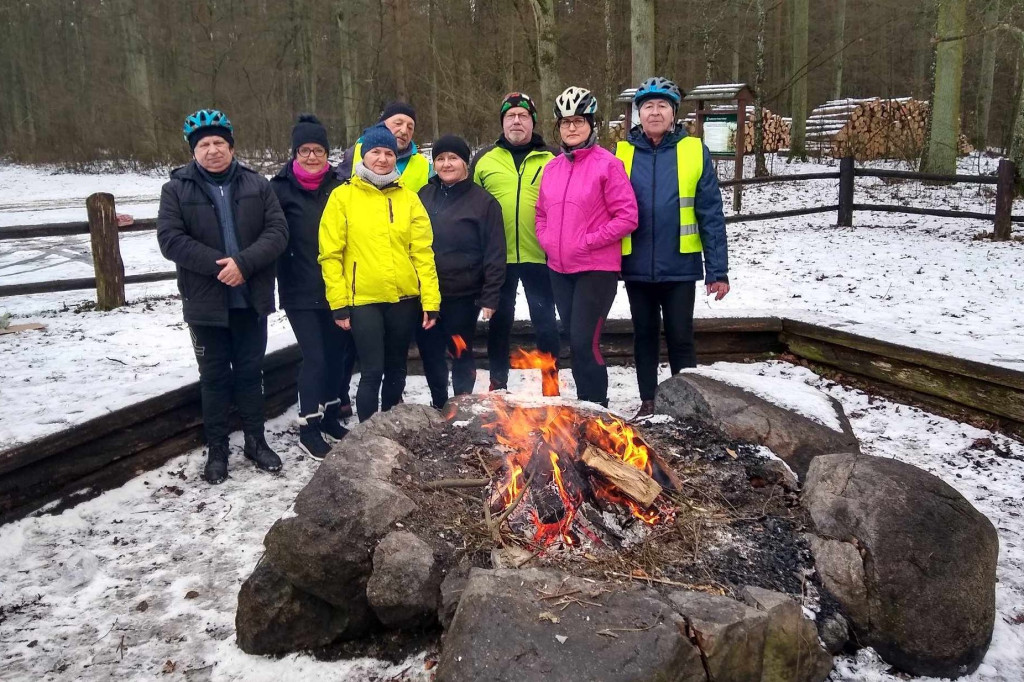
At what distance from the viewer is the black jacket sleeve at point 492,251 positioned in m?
4.76

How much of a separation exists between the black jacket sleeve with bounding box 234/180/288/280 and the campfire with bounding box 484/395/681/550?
6.09 feet

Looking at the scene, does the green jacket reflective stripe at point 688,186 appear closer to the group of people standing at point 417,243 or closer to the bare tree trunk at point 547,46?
the group of people standing at point 417,243

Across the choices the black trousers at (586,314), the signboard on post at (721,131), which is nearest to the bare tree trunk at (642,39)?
Answer: the signboard on post at (721,131)

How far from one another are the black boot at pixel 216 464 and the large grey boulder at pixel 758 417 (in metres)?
2.65

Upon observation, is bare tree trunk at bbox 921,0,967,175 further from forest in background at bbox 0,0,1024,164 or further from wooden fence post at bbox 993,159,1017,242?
forest in background at bbox 0,0,1024,164

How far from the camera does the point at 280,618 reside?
9.92 ft

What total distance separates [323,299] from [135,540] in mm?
1739

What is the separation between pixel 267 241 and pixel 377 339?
86 centimetres

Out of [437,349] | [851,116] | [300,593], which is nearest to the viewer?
[300,593]

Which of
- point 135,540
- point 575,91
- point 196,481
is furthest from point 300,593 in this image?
point 575,91

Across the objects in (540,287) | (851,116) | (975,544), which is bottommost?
(975,544)

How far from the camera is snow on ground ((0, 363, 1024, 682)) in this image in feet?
9.60

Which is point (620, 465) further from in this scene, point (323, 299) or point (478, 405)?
point (323, 299)

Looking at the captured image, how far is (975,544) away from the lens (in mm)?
2865
